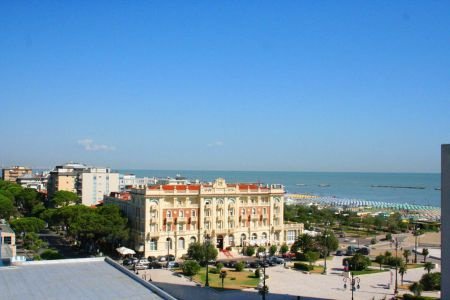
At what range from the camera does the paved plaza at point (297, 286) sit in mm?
38094

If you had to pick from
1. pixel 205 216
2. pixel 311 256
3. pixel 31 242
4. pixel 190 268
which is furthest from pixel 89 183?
pixel 311 256

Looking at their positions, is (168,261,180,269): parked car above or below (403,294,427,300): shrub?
below

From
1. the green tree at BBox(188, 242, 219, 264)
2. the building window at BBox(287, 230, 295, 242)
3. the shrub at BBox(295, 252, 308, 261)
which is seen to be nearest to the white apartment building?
the building window at BBox(287, 230, 295, 242)

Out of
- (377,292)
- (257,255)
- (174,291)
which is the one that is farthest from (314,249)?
(174,291)

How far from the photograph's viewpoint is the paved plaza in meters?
38.1

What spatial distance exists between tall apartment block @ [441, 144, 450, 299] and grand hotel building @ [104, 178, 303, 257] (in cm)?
3609

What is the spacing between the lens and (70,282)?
2248cm

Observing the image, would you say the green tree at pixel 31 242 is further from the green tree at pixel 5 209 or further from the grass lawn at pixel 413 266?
the grass lawn at pixel 413 266

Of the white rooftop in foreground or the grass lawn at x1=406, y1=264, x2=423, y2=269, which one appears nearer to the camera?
the white rooftop in foreground

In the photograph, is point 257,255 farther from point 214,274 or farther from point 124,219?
point 124,219

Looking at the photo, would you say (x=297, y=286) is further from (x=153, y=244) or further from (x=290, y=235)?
(x=290, y=235)

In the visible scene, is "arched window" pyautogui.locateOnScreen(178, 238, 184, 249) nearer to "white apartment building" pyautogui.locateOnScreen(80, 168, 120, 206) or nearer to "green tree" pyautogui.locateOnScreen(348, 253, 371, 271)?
"green tree" pyautogui.locateOnScreen(348, 253, 371, 271)

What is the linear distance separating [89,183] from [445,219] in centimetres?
7725

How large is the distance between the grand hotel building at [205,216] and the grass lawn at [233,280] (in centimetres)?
1056
